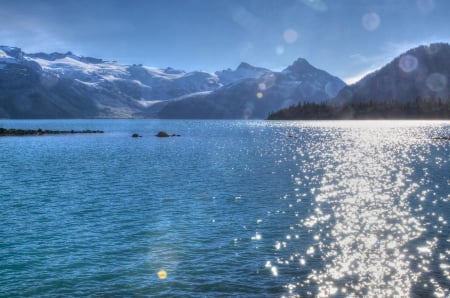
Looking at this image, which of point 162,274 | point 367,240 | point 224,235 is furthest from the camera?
point 224,235

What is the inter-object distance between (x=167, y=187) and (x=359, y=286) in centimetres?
3374

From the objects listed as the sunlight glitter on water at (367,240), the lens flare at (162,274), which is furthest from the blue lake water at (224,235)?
the lens flare at (162,274)

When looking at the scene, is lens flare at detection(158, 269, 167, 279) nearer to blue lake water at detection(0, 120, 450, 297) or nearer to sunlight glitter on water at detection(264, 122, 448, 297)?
blue lake water at detection(0, 120, 450, 297)

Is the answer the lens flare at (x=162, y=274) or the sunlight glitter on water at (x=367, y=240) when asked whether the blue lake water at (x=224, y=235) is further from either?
the lens flare at (x=162, y=274)

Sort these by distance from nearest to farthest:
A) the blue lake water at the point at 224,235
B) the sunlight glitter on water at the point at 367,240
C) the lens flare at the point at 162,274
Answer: the sunlight glitter on water at the point at 367,240, the blue lake water at the point at 224,235, the lens flare at the point at 162,274

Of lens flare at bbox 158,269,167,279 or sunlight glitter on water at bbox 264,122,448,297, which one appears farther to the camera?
lens flare at bbox 158,269,167,279

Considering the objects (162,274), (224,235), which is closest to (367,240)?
(224,235)

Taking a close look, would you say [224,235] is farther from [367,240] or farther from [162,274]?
[367,240]

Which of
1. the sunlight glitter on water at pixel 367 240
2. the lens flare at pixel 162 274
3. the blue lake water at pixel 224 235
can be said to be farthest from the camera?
the lens flare at pixel 162 274

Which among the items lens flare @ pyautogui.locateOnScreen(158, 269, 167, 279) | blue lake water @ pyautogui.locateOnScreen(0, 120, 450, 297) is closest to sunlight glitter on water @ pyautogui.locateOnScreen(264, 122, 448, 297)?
blue lake water @ pyautogui.locateOnScreen(0, 120, 450, 297)

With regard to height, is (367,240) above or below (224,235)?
below

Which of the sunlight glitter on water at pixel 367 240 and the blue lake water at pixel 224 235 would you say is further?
the blue lake water at pixel 224 235

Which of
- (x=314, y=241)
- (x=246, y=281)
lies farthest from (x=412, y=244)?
(x=246, y=281)

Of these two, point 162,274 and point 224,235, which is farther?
point 224,235
